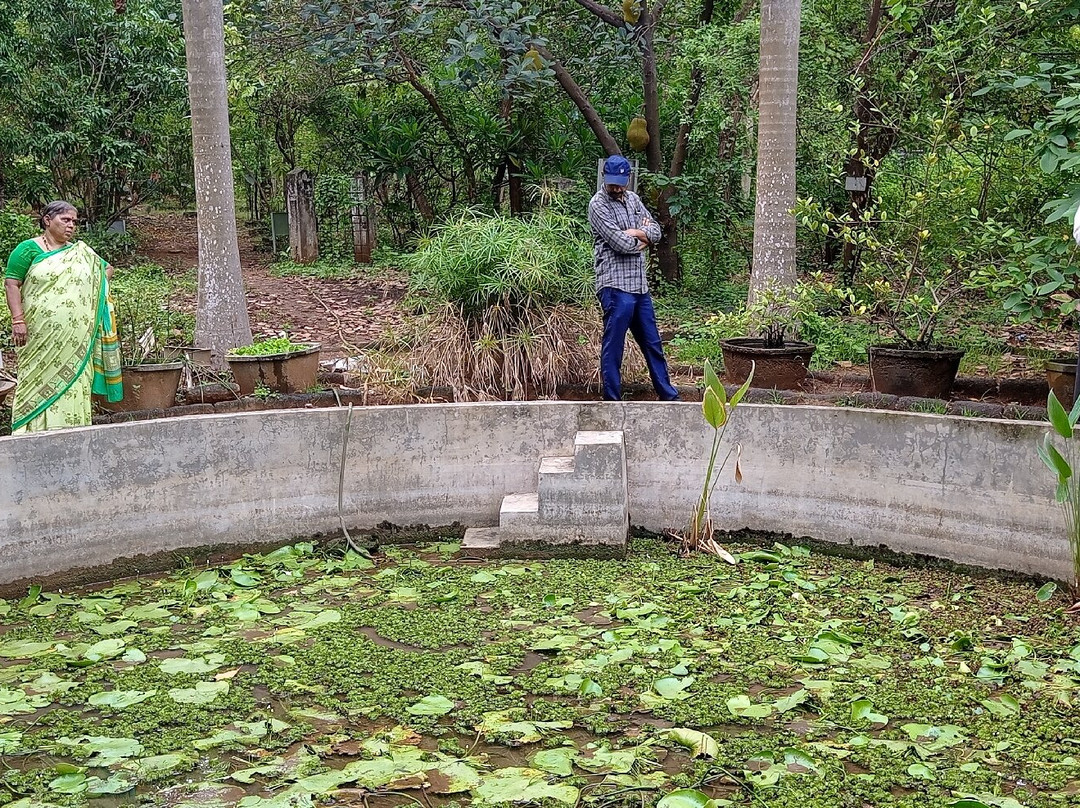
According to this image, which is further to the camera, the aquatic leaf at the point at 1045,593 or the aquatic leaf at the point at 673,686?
the aquatic leaf at the point at 1045,593

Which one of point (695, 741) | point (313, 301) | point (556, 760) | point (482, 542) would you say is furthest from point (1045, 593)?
point (313, 301)

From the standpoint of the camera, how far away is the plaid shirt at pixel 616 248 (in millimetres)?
6793

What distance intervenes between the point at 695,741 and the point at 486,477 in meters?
2.65

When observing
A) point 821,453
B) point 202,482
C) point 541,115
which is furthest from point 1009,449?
point 541,115

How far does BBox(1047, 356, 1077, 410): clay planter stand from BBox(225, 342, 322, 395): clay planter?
477 cm

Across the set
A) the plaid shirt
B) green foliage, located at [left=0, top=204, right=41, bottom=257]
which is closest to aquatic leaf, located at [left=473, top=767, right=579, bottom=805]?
the plaid shirt

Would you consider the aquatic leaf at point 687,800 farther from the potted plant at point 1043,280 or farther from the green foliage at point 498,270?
the green foliage at point 498,270

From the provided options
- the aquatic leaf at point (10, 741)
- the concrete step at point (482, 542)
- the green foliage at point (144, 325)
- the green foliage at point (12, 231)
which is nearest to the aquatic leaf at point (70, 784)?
the aquatic leaf at point (10, 741)

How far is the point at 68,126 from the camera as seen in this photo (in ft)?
46.7

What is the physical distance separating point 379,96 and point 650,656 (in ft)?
38.7

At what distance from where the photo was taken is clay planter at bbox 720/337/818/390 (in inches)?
286

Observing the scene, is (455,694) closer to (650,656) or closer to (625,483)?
(650,656)

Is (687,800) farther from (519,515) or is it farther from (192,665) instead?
(519,515)

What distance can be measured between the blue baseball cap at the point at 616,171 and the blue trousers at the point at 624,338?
0.67 meters
